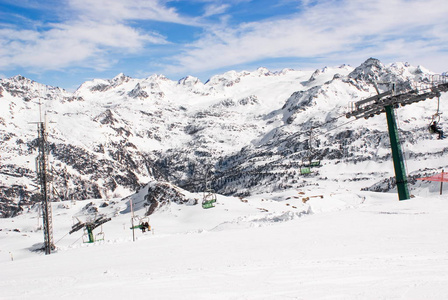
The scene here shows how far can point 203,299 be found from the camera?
30.1 ft

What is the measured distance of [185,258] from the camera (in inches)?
630

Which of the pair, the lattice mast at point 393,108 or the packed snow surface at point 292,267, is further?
the lattice mast at point 393,108

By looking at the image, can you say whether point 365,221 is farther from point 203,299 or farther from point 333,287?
point 203,299

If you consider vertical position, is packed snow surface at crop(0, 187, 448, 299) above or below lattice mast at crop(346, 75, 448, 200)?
below

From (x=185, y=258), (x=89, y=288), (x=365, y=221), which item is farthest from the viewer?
(x=365, y=221)

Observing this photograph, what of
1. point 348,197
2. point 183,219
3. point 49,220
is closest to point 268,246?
point 49,220

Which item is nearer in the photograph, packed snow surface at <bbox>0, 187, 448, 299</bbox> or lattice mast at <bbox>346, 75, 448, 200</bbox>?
packed snow surface at <bbox>0, 187, 448, 299</bbox>

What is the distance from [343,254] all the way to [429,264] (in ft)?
10.3

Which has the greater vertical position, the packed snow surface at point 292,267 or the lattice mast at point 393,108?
the lattice mast at point 393,108

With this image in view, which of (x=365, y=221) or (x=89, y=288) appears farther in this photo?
(x=365, y=221)

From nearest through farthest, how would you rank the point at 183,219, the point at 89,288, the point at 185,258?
the point at 89,288 < the point at 185,258 < the point at 183,219

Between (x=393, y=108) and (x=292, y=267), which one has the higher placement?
(x=393, y=108)

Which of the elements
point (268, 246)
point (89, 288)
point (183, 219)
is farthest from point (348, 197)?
point (89, 288)

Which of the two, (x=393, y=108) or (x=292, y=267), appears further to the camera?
(x=393, y=108)
